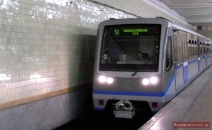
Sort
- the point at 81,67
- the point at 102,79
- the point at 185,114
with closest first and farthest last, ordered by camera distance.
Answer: the point at 185,114 → the point at 102,79 → the point at 81,67

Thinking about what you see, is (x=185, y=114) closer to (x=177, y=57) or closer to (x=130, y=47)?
(x=130, y=47)

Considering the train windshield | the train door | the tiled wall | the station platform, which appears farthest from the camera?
the train door

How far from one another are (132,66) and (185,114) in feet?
5.49

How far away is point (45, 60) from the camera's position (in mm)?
7078

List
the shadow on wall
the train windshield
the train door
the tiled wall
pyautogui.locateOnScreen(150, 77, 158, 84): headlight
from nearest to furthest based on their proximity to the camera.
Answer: the tiled wall, pyautogui.locateOnScreen(150, 77, 158, 84): headlight, the train windshield, the shadow on wall, the train door

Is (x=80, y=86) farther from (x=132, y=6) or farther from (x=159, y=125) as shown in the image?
(x=132, y=6)

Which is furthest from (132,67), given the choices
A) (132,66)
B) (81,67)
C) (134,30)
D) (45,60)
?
(45,60)

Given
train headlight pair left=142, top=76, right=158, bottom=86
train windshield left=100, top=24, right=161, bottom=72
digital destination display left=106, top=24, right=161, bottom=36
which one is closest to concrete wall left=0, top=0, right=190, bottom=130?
train windshield left=100, top=24, right=161, bottom=72

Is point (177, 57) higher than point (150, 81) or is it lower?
higher

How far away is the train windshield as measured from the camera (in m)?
7.71

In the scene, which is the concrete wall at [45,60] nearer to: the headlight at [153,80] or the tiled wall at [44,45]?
→ the tiled wall at [44,45]

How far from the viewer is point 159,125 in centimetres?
601

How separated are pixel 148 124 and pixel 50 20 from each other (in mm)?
3199

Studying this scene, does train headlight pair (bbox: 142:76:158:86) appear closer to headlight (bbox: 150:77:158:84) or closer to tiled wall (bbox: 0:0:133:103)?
headlight (bbox: 150:77:158:84)
